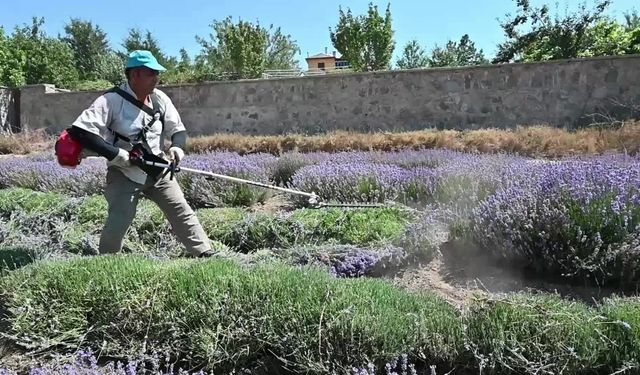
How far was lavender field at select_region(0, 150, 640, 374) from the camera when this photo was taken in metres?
3.24

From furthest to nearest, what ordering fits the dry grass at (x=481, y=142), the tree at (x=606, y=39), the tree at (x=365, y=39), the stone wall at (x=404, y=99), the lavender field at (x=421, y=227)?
the tree at (x=365, y=39) < the tree at (x=606, y=39) < the stone wall at (x=404, y=99) < the dry grass at (x=481, y=142) < the lavender field at (x=421, y=227)

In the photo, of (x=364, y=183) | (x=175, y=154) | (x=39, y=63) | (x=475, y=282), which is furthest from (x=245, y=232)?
(x=39, y=63)

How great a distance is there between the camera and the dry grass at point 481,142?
29.1ft

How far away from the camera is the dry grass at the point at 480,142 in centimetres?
888

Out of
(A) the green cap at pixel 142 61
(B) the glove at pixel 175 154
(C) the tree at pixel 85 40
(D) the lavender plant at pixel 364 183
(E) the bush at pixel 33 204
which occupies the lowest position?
(E) the bush at pixel 33 204

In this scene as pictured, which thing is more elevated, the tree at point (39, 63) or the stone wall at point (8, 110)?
the tree at point (39, 63)

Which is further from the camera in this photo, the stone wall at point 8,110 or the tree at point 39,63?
the tree at point 39,63

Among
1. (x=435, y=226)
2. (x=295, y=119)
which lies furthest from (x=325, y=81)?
(x=435, y=226)

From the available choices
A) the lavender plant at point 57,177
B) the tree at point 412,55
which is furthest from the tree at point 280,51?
the lavender plant at point 57,177

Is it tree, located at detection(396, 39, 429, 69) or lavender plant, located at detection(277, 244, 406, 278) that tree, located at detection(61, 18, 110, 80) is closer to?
tree, located at detection(396, 39, 429, 69)

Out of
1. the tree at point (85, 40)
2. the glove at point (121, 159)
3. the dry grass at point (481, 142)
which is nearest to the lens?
the glove at point (121, 159)

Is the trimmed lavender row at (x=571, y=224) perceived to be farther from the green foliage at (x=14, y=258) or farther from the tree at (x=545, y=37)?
the tree at (x=545, y=37)

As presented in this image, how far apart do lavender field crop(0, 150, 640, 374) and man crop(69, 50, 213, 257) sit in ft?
0.99

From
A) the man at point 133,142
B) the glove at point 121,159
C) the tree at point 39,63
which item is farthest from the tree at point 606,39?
the tree at point 39,63
